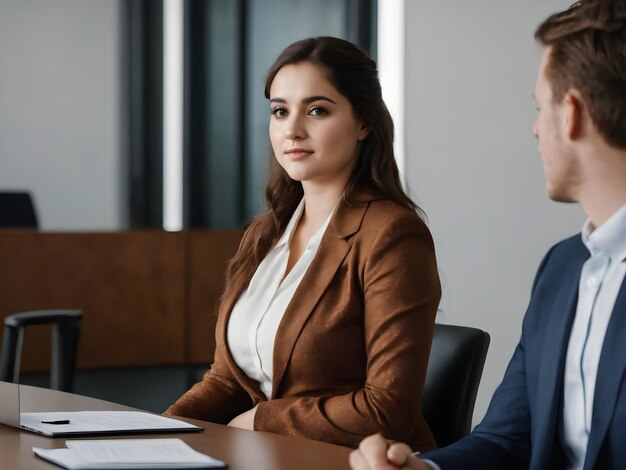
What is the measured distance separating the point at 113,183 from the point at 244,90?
1.59 m

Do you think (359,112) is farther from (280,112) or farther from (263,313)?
(263,313)

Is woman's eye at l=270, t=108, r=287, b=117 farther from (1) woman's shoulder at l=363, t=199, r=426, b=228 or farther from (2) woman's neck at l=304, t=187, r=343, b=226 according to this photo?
(1) woman's shoulder at l=363, t=199, r=426, b=228

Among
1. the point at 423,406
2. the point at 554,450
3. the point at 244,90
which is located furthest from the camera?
the point at 244,90

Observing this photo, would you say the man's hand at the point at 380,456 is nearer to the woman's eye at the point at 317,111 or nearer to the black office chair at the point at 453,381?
the black office chair at the point at 453,381

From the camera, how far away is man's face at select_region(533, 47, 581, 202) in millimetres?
1416

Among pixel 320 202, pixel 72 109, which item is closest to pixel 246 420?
pixel 320 202

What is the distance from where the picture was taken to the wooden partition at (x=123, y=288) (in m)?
5.08

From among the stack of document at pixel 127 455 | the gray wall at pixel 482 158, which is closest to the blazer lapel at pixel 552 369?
the stack of document at pixel 127 455

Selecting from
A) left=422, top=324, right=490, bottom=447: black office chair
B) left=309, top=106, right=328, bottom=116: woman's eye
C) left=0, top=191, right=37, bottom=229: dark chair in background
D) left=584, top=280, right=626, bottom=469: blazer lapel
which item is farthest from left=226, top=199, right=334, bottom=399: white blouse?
left=0, top=191, right=37, bottom=229: dark chair in background

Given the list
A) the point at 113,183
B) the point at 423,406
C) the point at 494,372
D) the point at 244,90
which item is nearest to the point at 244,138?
the point at 244,90

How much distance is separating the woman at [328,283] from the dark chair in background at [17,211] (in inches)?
127

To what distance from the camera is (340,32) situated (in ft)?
20.9

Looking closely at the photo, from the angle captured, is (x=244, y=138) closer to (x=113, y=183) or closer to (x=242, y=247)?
(x=113, y=183)

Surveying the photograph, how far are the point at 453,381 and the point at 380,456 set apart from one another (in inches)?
27.5
